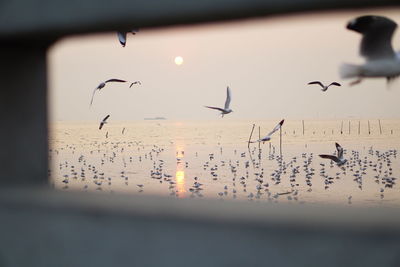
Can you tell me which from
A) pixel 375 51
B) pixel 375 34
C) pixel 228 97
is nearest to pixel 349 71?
pixel 375 51

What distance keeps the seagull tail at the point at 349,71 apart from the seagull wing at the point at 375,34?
0.29 ft

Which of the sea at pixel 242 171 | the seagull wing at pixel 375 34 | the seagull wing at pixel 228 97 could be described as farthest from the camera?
the sea at pixel 242 171

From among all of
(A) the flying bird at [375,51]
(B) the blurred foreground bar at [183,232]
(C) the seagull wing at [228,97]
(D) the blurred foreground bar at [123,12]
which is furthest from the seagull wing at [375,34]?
(C) the seagull wing at [228,97]

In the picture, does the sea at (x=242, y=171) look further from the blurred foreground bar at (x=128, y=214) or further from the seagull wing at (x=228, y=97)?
the blurred foreground bar at (x=128, y=214)

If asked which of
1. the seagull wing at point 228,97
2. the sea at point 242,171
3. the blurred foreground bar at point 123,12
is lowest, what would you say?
the sea at point 242,171

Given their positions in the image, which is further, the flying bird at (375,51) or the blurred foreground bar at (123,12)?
the flying bird at (375,51)

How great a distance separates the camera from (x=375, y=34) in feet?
7.97

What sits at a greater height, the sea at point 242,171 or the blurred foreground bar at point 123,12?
the blurred foreground bar at point 123,12

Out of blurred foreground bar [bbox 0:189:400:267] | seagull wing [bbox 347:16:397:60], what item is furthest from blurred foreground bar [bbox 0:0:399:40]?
seagull wing [bbox 347:16:397:60]

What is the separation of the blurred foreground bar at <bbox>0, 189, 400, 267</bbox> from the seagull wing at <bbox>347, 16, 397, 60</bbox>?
98 centimetres

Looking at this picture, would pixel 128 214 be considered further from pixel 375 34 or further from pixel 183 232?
pixel 375 34

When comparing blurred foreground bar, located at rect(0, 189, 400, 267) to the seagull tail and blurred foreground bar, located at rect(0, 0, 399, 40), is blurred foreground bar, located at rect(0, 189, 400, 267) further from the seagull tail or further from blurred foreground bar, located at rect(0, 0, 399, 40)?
the seagull tail

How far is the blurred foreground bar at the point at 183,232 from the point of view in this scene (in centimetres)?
142

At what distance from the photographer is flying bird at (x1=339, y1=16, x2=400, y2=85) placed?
232 centimetres
